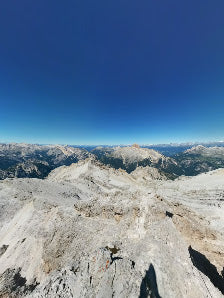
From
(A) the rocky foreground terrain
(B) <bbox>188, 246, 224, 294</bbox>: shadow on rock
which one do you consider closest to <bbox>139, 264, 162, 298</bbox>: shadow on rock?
(A) the rocky foreground terrain

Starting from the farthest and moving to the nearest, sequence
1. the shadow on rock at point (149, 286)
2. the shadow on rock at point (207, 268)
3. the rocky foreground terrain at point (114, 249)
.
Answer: the shadow on rock at point (207, 268)
the rocky foreground terrain at point (114, 249)
the shadow on rock at point (149, 286)

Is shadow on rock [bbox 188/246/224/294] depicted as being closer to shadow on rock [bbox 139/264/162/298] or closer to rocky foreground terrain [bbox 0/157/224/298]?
rocky foreground terrain [bbox 0/157/224/298]

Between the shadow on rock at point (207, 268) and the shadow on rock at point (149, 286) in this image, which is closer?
the shadow on rock at point (149, 286)

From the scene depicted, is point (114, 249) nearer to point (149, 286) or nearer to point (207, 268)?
point (149, 286)

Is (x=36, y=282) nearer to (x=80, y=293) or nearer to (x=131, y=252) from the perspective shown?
(x=80, y=293)

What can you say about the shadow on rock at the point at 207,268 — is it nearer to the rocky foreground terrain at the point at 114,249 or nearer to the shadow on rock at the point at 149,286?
the rocky foreground terrain at the point at 114,249

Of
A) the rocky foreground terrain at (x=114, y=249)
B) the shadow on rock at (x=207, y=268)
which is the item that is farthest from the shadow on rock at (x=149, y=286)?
the shadow on rock at (x=207, y=268)

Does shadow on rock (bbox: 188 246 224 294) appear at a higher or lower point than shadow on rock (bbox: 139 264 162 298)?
lower

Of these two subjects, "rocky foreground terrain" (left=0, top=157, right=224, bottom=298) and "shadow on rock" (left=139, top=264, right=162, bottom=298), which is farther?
"rocky foreground terrain" (left=0, top=157, right=224, bottom=298)

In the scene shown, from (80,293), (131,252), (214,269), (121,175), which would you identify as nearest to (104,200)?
(131,252)
